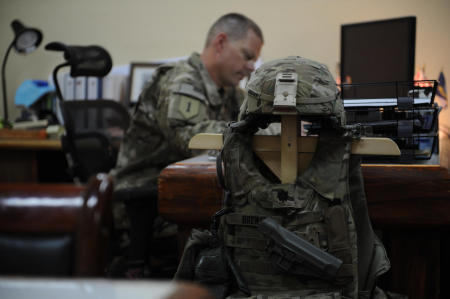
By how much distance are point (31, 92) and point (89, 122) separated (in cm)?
111

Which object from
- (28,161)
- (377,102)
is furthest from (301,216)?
(28,161)

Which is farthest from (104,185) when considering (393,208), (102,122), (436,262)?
(102,122)

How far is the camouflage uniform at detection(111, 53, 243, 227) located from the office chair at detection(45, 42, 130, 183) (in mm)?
120

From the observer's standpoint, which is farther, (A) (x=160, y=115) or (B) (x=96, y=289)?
(A) (x=160, y=115)

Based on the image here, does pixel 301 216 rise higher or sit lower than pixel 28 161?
higher

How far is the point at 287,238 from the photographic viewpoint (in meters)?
0.80

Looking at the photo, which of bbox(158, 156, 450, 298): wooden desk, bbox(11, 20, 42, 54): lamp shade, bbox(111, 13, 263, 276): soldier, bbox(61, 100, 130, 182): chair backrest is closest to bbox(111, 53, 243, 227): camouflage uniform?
bbox(111, 13, 263, 276): soldier

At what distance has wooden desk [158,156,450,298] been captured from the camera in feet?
3.05

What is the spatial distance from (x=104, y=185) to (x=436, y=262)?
2.93 feet

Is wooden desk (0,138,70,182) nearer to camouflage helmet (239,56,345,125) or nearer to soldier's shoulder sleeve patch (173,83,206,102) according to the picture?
soldier's shoulder sleeve patch (173,83,206,102)

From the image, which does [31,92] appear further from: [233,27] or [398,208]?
[398,208]

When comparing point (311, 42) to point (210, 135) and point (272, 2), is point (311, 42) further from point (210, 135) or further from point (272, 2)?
point (210, 135)

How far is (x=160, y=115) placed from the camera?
1.60 m

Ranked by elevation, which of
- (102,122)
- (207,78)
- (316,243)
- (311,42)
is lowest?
(316,243)
